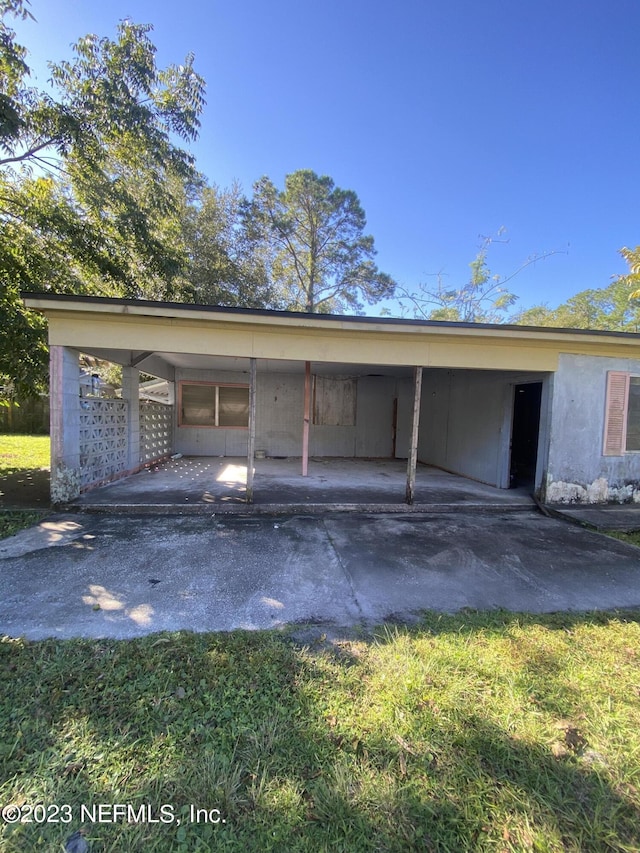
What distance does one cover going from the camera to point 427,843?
1236 millimetres

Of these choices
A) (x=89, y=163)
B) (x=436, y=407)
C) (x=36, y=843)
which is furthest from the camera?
(x=436, y=407)

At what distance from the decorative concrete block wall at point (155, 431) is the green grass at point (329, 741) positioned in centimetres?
647

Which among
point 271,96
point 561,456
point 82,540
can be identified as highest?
point 271,96

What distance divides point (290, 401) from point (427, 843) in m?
9.78

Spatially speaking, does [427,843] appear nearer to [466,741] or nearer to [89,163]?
[466,741]

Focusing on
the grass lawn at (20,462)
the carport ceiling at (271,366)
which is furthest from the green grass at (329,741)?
the carport ceiling at (271,366)

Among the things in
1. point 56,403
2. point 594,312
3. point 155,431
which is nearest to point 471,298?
point 594,312

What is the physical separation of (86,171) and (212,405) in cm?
575

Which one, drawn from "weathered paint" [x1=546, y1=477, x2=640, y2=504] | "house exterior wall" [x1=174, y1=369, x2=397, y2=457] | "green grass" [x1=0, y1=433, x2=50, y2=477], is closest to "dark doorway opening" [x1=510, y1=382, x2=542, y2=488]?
"weathered paint" [x1=546, y1=477, x2=640, y2=504]

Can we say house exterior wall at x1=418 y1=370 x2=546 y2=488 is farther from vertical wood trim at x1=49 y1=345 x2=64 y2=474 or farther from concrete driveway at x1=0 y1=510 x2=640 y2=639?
vertical wood trim at x1=49 y1=345 x2=64 y2=474

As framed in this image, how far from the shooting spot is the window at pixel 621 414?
601 cm

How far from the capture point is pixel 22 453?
10070mm

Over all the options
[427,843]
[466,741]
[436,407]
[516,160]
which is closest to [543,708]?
[466,741]

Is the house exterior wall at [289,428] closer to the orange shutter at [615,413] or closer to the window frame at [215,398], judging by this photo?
the window frame at [215,398]
